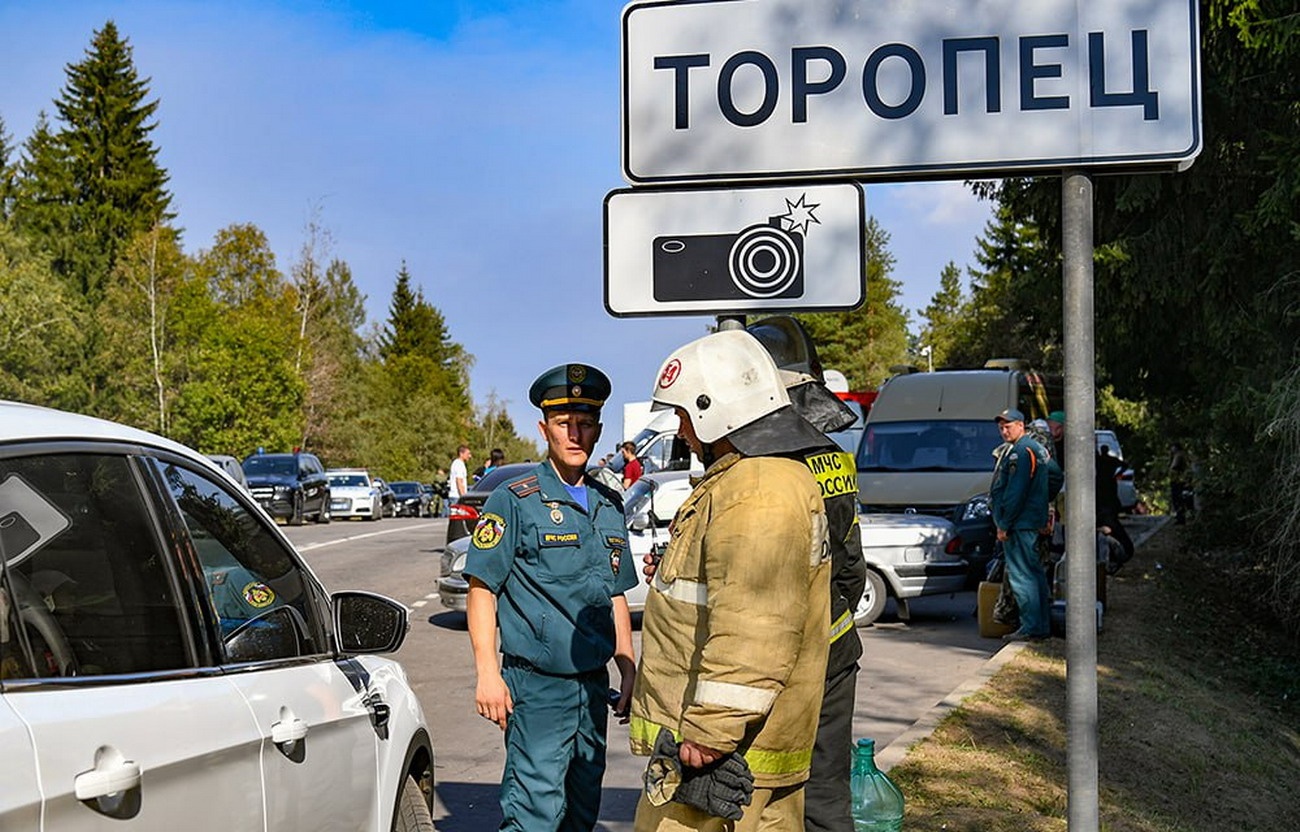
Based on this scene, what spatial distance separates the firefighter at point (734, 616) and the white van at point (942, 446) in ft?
39.1

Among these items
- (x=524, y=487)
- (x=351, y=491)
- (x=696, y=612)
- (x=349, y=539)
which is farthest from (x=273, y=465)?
(x=696, y=612)

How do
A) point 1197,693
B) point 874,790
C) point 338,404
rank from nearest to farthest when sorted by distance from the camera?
point 874,790 → point 1197,693 → point 338,404

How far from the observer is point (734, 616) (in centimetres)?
334

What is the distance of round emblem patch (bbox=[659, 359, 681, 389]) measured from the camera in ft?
12.2

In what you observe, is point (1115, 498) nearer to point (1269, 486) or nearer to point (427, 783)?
point (1269, 486)

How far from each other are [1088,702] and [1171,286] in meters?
13.7

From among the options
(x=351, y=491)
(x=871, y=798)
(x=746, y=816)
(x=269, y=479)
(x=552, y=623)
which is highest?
(x=552, y=623)

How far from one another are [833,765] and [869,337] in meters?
81.9

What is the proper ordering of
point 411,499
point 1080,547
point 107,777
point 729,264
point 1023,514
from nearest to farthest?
point 107,777
point 1080,547
point 729,264
point 1023,514
point 411,499

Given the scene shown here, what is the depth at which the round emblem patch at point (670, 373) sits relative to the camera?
146 inches

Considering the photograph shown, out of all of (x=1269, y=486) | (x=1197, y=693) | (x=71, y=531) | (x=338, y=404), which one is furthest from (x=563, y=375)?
(x=338, y=404)

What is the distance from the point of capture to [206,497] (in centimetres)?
371

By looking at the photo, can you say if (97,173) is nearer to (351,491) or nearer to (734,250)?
(351,491)

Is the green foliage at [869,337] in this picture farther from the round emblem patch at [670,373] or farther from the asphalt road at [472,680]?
the round emblem patch at [670,373]
